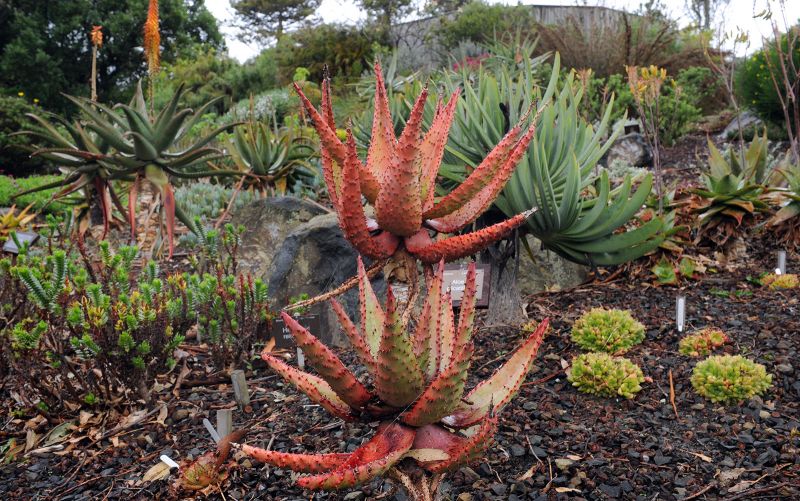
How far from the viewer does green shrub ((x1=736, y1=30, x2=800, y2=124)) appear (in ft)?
37.6

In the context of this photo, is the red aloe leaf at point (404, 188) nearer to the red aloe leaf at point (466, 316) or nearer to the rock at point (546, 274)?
the red aloe leaf at point (466, 316)

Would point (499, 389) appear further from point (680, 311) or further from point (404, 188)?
point (680, 311)

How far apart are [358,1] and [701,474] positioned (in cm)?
2500

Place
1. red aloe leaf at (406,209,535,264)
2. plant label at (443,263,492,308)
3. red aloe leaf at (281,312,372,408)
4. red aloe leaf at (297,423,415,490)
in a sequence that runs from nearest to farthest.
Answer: red aloe leaf at (297,423,415,490) < red aloe leaf at (281,312,372,408) < red aloe leaf at (406,209,535,264) < plant label at (443,263,492,308)

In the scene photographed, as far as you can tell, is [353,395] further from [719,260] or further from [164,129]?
[719,260]

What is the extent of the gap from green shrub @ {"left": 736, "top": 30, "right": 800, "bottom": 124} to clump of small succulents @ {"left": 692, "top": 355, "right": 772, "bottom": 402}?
9845mm

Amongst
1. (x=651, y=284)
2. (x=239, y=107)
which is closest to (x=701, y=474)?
(x=651, y=284)

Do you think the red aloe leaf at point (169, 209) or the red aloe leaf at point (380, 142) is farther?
the red aloe leaf at point (169, 209)

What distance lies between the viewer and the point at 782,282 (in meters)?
4.52

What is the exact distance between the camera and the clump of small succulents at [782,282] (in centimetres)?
450

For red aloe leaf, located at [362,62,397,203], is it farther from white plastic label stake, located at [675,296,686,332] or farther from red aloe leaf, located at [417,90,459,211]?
white plastic label stake, located at [675,296,686,332]

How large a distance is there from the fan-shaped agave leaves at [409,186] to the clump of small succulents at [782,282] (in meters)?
3.62

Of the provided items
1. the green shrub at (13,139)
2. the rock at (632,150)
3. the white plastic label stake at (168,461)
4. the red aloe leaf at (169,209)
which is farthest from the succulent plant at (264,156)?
the green shrub at (13,139)

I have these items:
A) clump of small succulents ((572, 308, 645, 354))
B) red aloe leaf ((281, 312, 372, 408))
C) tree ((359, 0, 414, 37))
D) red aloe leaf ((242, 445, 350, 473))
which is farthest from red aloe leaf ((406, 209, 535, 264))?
tree ((359, 0, 414, 37))
